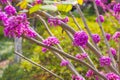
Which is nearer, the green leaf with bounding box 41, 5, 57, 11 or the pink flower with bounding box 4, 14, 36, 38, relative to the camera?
the green leaf with bounding box 41, 5, 57, 11

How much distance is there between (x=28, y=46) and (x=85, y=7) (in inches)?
213

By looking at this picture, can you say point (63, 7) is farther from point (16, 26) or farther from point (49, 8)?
point (16, 26)

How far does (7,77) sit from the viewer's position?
604cm

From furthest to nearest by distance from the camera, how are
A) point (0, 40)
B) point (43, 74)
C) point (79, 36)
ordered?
point (0, 40) → point (43, 74) → point (79, 36)

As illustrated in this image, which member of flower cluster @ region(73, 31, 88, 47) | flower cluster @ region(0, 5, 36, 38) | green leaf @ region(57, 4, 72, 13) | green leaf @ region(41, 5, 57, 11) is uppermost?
green leaf @ region(41, 5, 57, 11)

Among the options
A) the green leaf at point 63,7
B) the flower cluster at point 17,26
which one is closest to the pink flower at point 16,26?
the flower cluster at point 17,26

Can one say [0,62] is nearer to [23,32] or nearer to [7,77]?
[7,77]

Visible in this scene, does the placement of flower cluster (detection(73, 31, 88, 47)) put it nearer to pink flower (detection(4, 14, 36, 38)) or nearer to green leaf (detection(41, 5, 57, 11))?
pink flower (detection(4, 14, 36, 38))

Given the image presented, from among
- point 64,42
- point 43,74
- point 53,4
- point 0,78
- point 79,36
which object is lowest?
point 0,78

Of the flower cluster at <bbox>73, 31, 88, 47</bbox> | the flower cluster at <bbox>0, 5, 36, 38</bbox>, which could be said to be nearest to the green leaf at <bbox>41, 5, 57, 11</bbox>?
the flower cluster at <bbox>0, 5, 36, 38</bbox>

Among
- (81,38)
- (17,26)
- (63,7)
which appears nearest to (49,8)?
(63,7)

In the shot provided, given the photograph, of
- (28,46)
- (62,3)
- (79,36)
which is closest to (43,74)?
(28,46)

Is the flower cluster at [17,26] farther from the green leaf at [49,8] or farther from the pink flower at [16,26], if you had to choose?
the green leaf at [49,8]

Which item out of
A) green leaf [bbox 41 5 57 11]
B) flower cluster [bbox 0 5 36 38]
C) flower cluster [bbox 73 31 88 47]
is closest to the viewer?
green leaf [bbox 41 5 57 11]
